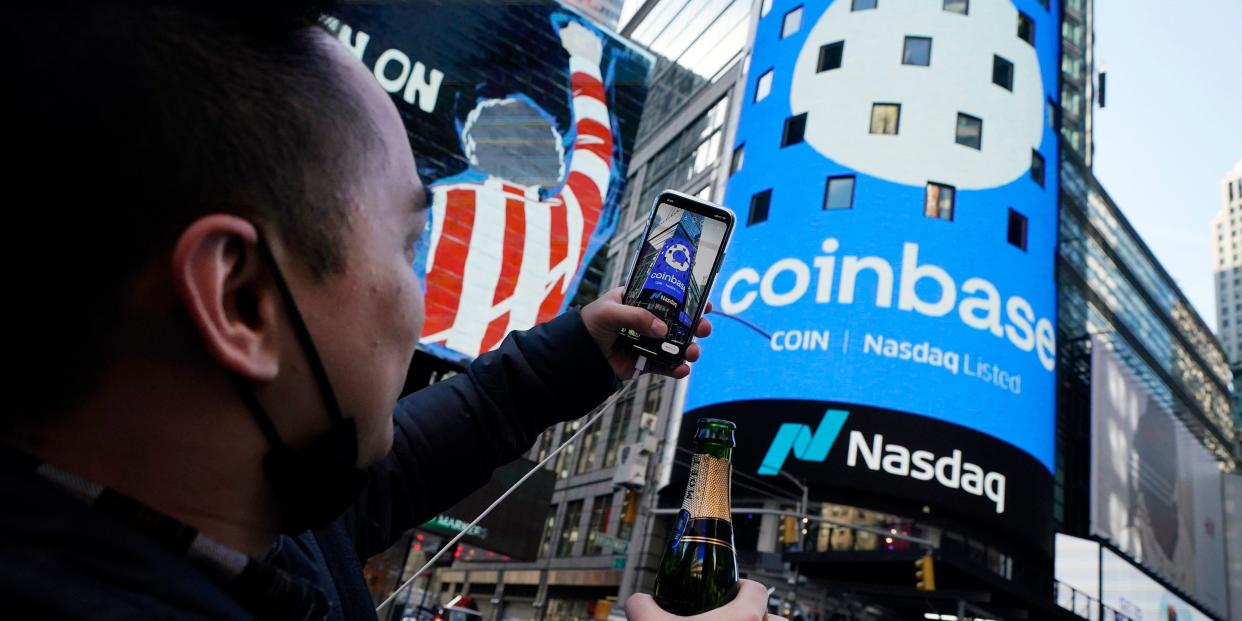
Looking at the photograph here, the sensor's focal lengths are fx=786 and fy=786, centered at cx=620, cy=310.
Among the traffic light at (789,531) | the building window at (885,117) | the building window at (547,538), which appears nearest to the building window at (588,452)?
the building window at (547,538)

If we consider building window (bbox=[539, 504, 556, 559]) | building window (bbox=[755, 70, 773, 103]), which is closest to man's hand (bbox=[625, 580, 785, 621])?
building window (bbox=[755, 70, 773, 103])

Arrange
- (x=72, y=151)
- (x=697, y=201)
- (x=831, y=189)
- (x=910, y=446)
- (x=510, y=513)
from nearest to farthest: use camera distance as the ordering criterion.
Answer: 1. (x=72, y=151)
2. (x=697, y=201)
3. (x=510, y=513)
4. (x=910, y=446)
5. (x=831, y=189)

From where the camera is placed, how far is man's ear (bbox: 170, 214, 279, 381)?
87 cm

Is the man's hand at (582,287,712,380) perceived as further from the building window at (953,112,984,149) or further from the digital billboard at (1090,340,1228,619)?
the digital billboard at (1090,340,1228,619)

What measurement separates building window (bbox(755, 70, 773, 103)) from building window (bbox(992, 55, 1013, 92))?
22.7 ft

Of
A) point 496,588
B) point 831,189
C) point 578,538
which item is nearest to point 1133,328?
point 831,189

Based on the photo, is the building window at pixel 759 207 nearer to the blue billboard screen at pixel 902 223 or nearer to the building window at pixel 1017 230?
the blue billboard screen at pixel 902 223

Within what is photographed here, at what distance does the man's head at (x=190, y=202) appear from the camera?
81 cm

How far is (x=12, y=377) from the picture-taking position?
32.4 inches

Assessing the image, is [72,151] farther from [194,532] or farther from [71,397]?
[194,532]

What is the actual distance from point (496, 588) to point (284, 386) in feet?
143

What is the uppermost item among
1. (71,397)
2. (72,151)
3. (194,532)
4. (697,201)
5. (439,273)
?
(439,273)

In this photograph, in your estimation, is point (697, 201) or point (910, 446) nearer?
point (697, 201)

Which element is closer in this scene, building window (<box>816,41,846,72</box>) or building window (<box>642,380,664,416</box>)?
building window (<box>816,41,846,72</box>)
